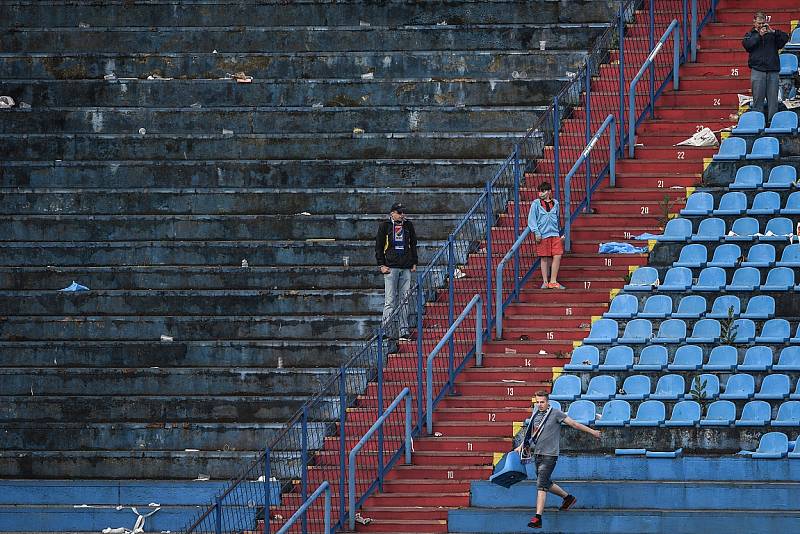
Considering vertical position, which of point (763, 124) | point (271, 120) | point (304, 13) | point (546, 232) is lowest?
point (546, 232)

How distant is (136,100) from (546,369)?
791 cm

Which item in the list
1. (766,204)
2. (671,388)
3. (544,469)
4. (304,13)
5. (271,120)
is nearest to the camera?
(544,469)

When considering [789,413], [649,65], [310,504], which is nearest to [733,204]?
[649,65]

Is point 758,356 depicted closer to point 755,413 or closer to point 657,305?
point 755,413

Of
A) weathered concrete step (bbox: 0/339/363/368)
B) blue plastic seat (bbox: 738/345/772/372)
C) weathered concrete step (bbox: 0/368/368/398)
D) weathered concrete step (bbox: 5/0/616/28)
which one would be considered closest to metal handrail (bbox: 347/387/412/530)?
weathered concrete step (bbox: 0/368/368/398)

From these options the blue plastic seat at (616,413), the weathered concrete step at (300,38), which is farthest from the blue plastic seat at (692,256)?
the weathered concrete step at (300,38)

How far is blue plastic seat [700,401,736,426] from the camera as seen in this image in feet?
58.0

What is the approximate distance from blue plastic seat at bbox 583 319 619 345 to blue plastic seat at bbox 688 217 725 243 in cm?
160

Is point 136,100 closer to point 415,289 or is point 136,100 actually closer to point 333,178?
point 333,178

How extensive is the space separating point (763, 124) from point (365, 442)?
6.54m

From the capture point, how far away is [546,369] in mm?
18938

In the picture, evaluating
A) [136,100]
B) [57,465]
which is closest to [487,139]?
[136,100]

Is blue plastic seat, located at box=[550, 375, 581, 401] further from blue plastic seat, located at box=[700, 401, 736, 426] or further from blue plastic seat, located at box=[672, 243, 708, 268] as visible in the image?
blue plastic seat, located at box=[672, 243, 708, 268]

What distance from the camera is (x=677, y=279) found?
63.9 ft
